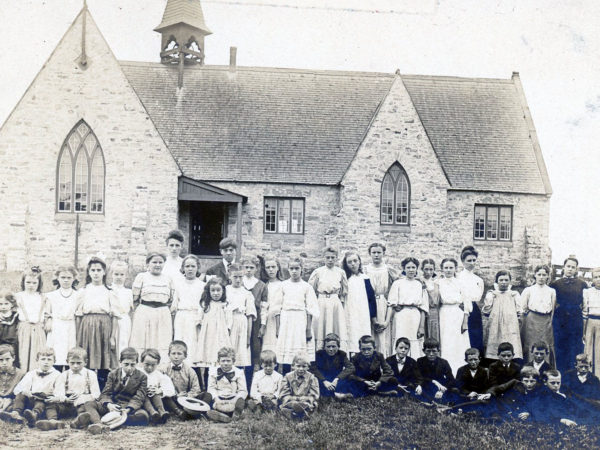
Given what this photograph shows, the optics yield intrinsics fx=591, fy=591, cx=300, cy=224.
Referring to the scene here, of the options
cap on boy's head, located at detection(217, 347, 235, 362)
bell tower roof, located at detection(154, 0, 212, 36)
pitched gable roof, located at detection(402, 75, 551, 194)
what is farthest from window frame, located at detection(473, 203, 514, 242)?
cap on boy's head, located at detection(217, 347, 235, 362)

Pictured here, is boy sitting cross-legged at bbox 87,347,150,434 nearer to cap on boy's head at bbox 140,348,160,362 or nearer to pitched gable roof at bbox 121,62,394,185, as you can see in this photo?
cap on boy's head at bbox 140,348,160,362

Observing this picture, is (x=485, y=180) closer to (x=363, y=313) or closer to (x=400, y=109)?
(x=400, y=109)

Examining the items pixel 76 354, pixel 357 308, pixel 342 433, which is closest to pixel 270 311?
pixel 357 308

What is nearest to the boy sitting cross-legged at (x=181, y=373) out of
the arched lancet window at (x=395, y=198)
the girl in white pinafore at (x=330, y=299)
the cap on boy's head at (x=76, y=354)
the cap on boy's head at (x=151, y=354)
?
the cap on boy's head at (x=151, y=354)

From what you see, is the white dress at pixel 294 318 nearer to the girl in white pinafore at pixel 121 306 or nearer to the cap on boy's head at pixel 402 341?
the cap on boy's head at pixel 402 341

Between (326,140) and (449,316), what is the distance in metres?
11.2

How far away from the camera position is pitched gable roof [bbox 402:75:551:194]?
19.8 metres

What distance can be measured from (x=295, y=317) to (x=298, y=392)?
1203 mm

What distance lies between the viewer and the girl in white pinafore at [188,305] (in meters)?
8.75

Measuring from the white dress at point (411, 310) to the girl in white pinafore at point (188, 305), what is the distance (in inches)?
121

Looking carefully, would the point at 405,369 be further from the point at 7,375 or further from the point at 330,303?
the point at 7,375

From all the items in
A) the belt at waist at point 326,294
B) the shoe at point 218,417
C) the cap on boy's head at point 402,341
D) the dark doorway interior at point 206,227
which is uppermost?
the dark doorway interior at point 206,227

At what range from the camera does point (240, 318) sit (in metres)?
8.79

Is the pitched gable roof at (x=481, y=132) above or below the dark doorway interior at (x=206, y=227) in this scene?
above
